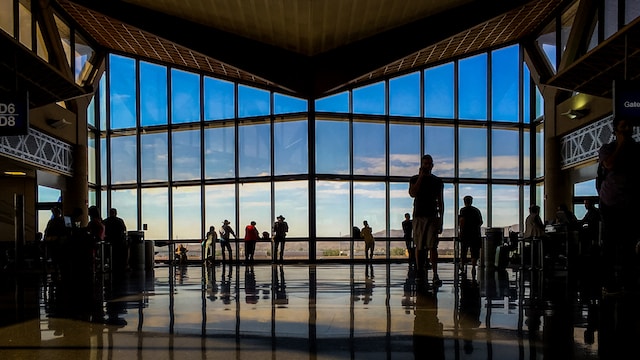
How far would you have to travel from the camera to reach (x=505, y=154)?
19797 mm

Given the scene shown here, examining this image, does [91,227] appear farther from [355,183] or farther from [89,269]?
[355,183]

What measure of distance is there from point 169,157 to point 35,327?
16.6 m

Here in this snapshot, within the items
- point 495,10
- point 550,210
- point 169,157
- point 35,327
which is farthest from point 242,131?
point 35,327

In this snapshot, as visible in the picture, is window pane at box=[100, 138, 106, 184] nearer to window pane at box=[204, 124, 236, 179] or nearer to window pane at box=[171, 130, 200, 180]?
window pane at box=[171, 130, 200, 180]

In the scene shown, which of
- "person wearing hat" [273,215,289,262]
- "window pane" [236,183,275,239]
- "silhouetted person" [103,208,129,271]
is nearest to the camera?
"silhouetted person" [103,208,129,271]

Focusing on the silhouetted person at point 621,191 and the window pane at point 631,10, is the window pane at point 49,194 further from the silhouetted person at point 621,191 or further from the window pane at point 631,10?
the silhouetted person at point 621,191

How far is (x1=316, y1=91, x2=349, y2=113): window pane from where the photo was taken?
62.1 ft

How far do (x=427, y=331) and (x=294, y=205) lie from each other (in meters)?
15.6

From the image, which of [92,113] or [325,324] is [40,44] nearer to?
[92,113]

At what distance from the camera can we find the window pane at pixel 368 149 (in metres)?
19.2

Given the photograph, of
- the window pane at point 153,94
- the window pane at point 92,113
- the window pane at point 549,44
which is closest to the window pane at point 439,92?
the window pane at point 549,44

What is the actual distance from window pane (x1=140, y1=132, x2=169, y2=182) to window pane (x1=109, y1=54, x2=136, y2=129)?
887 millimetres

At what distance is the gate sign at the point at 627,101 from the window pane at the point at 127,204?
53.8ft

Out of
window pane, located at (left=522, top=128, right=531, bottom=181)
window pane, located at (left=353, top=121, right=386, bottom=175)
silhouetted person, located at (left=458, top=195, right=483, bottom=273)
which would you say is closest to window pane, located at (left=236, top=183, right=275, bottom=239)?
window pane, located at (left=353, top=121, right=386, bottom=175)
